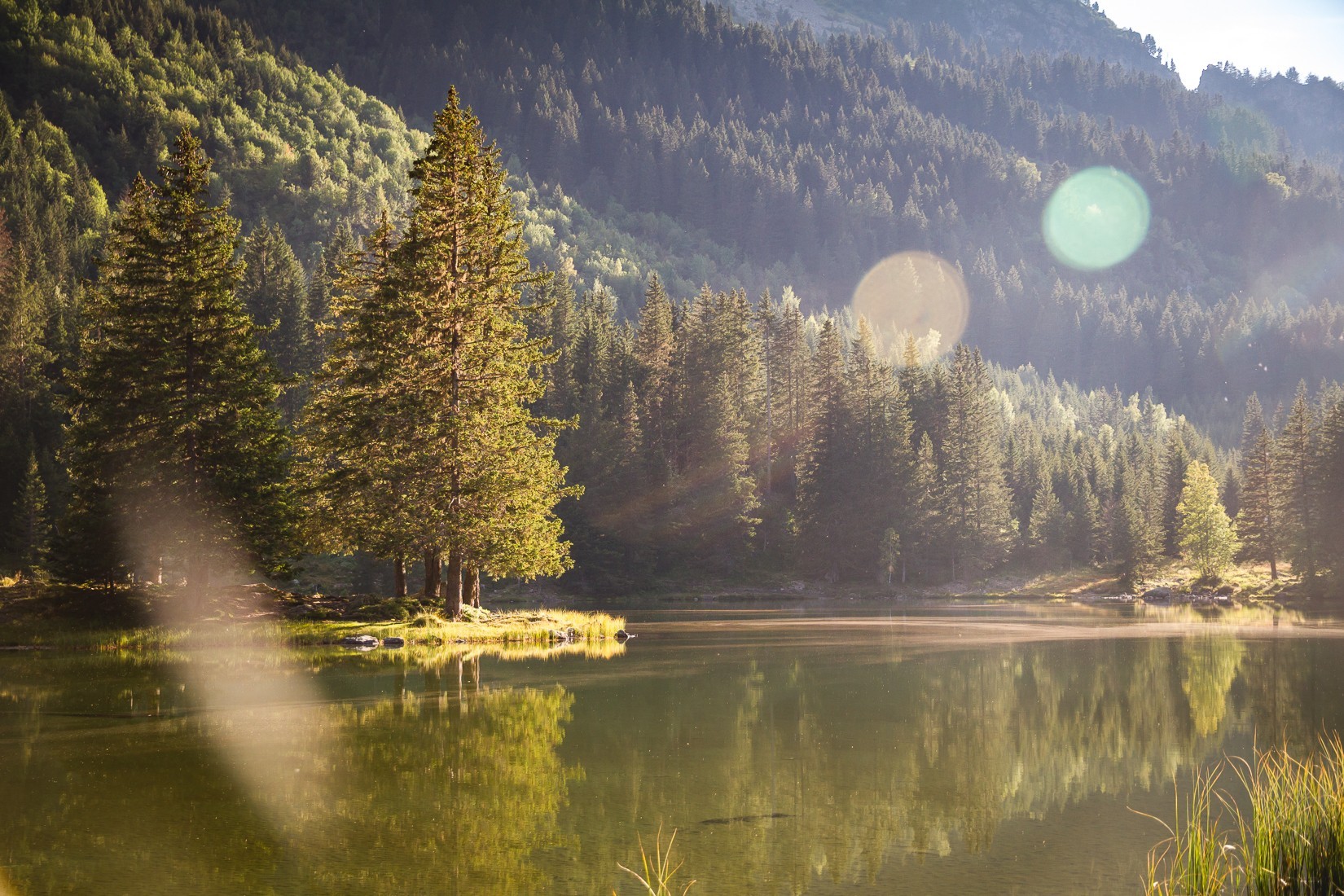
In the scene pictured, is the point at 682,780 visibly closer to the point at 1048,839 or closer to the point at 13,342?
the point at 1048,839

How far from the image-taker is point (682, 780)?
16672 millimetres

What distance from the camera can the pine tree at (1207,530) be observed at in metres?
105

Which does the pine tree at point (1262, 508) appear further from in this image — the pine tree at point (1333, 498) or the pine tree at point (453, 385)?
the pine tree at point (453, 385)

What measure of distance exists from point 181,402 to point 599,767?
2910cm

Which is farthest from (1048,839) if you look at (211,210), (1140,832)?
(211,210)

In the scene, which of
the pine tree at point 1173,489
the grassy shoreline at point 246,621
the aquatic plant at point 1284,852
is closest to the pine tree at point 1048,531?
the pine tree at point 1173,489

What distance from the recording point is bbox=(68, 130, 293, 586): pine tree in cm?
3997

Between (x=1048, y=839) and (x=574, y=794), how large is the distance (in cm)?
624

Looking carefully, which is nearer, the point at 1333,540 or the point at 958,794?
the point at 958,794

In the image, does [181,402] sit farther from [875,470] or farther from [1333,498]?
[1333,498]

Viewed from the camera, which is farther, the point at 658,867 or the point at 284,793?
the point at 284,793

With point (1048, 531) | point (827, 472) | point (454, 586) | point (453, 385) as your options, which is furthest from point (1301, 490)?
point (453, 385)

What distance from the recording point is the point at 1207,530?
347 ft

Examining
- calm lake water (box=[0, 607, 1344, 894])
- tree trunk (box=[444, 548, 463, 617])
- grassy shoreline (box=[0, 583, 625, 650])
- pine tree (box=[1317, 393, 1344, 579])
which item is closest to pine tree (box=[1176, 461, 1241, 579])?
pine tree (box=[1317, 393, 1344, 579])
